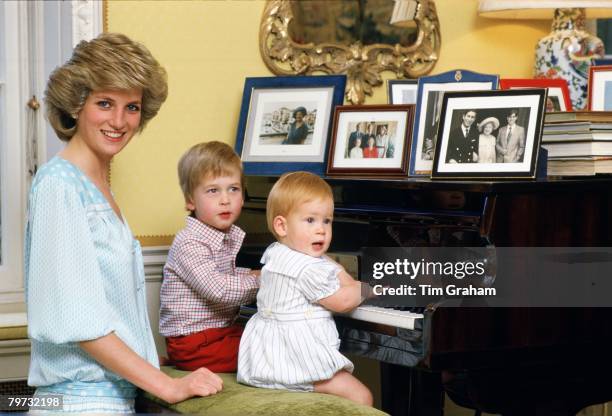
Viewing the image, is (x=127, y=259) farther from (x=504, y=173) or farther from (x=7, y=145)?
(x=7, y=145)

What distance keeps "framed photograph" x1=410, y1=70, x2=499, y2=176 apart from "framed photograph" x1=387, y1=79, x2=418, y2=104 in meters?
0.36

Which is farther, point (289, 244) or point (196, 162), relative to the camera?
point (196, 162)

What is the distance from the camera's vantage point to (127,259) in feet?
8.05

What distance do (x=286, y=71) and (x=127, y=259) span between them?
1587 mm

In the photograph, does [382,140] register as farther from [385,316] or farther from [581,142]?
[385,316]

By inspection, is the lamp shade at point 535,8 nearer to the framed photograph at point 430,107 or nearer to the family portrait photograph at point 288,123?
the framed photograph at point 430,107

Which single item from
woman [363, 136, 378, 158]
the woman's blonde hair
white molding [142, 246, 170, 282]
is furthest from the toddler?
white molding [142, 246, 170, 282]

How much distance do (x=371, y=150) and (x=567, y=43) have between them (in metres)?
1.01

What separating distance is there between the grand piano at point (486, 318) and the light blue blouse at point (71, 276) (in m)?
0.71

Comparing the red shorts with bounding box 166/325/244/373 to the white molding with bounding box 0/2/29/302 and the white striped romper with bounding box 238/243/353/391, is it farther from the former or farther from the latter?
the white molding with bounding box 0/2/29/302

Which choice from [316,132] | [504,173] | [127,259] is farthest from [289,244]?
[316,132]

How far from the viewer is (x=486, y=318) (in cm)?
267

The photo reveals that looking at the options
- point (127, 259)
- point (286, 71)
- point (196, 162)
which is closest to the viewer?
point (127, 259)

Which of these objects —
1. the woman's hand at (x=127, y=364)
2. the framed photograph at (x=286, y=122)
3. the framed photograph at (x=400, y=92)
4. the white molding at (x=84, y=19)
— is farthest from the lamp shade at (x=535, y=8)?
the woman's hand at (x=127, y=364)
